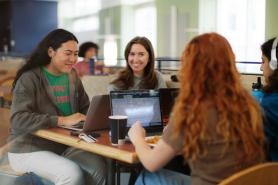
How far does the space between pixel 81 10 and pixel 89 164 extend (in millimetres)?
9447

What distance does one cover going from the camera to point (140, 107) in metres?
2.11

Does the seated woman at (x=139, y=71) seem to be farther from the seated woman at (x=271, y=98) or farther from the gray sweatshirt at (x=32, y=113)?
the seated woman at (x=271, y=98)

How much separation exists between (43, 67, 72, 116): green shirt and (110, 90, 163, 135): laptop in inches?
16.3

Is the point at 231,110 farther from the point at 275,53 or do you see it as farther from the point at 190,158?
the point at 275,53

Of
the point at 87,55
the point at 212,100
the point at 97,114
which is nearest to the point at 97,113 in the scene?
the point at 97,114

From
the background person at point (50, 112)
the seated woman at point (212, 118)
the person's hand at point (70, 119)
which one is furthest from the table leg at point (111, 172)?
the seated woman at point (212, 118)

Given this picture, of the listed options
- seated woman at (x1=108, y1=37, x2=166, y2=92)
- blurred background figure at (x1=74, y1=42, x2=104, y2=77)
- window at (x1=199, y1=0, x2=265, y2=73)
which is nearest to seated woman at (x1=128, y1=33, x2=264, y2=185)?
seated woman at (x1=108, y1=37, x2=166, y2=92)

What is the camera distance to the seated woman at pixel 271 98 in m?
1.66

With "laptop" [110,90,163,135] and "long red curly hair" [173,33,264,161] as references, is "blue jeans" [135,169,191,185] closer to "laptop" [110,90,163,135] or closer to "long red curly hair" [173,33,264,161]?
"laptop" [110,90,163,135]

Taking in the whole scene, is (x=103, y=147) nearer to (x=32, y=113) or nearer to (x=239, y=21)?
(x=32, y=113)

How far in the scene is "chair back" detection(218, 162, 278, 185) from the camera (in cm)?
129

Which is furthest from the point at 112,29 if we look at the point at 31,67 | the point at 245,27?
the point at 31,67

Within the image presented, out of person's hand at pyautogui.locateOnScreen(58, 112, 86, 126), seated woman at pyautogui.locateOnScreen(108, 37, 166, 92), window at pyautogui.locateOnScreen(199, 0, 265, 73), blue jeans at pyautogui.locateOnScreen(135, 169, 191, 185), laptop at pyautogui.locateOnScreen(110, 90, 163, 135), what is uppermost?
window at pyautogui.locateOnScreen(199, 0, 265, 73)

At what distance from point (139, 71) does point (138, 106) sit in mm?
772
